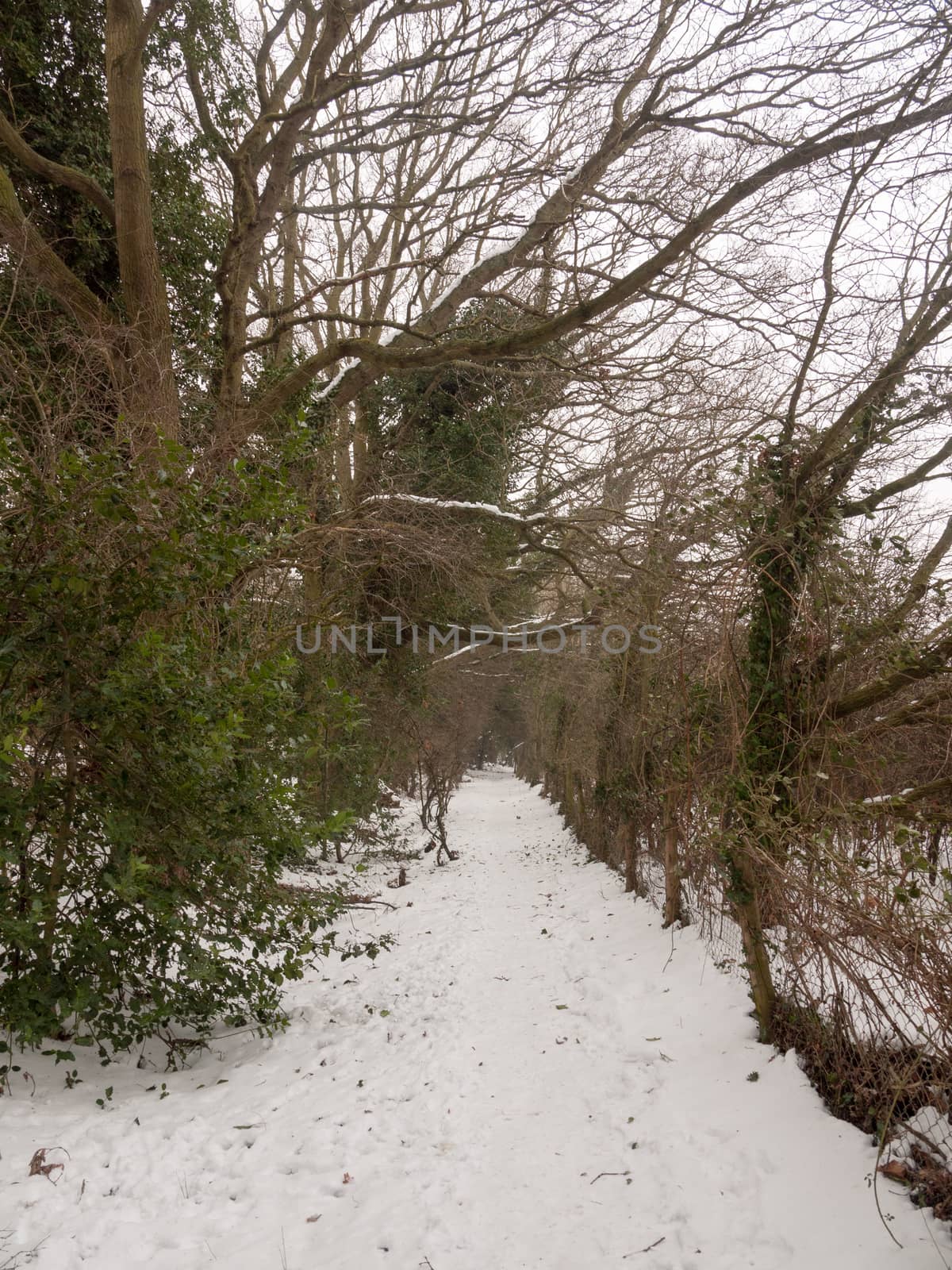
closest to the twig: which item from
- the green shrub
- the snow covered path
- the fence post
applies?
the snow covered path

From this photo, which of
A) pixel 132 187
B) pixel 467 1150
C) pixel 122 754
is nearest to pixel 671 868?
pixel 467 1150

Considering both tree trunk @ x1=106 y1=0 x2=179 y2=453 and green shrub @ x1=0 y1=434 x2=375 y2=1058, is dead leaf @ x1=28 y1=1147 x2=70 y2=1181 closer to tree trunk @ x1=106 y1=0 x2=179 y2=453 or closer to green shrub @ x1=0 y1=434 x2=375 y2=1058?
green shrub @ x1=0 y1=434 x2=375 y2=1058

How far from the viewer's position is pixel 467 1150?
3.46m

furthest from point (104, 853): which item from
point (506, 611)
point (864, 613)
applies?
point (506, 611)

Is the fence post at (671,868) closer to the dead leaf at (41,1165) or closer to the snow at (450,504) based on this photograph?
the snow at (450,504)

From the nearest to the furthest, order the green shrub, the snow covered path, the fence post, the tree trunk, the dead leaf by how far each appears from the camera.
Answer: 1. the snow covered path
2. the dead leaf
3. the green shrub
4. the tree trunk
5. the fence post

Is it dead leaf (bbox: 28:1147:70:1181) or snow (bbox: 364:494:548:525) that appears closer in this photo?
dead leaf (bbox: 28:1147:70:1181)

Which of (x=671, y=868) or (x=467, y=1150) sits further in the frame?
(x=671, y=868)

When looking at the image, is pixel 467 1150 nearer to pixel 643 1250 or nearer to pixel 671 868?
pixel 643 1250

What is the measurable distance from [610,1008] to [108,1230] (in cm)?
365

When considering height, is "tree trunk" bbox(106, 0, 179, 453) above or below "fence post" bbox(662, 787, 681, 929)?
above

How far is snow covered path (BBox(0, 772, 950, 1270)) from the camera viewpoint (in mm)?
2676

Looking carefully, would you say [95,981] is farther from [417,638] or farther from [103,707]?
[417,638]

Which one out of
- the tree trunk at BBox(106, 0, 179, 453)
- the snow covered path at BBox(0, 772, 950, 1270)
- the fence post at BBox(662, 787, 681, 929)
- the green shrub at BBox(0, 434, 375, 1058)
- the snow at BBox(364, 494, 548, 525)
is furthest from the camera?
the snow at BBox(364, 494, 548, 525)
